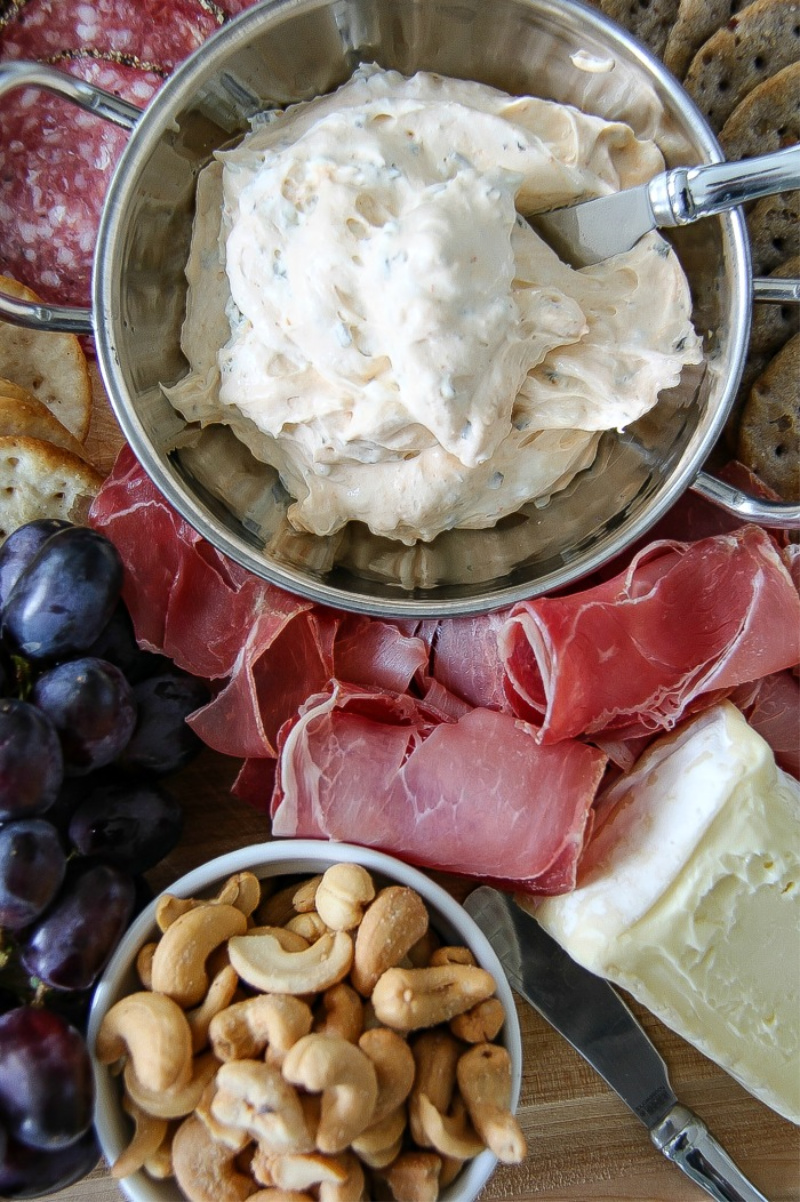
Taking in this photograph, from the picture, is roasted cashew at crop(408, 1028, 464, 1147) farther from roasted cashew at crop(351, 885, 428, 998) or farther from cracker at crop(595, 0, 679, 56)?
cracker at crop(595, 0, 679, 56)

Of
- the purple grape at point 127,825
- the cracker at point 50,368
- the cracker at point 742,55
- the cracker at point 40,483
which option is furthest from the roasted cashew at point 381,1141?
the cracker at point 742,55

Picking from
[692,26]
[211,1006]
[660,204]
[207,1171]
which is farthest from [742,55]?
[207,1171]

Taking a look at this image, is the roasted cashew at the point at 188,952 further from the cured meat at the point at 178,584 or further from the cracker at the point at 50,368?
the cracker at the point at 50,368

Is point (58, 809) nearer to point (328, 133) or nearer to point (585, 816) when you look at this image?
point (585, 816)

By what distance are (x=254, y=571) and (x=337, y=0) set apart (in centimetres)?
57

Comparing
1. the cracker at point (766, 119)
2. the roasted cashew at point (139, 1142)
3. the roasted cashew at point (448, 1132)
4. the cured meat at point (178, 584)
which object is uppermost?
the cracker at point (766, 119)

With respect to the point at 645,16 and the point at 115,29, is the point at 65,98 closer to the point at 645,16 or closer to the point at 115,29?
the point at 115,29

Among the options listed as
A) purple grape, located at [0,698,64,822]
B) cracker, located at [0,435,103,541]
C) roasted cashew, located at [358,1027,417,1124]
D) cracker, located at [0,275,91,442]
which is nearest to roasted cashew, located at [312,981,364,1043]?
roasted cashew, located at [358,1027,417,1124]

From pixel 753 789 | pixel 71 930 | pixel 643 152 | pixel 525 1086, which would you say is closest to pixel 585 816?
pixel 753 789

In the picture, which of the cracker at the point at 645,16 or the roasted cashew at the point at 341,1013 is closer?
the roasted cashew at the point at 341,1013

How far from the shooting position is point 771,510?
37.8 inches

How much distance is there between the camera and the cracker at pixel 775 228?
1085 millimetres

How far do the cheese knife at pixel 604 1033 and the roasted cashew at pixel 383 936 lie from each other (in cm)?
21

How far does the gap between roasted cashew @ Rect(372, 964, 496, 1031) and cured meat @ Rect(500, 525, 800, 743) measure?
275 millimetres
